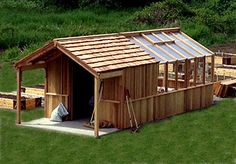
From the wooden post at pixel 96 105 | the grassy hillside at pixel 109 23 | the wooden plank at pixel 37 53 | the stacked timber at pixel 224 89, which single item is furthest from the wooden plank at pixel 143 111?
the grassy hillside at pixel 109 23

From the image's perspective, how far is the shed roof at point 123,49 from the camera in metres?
21.2

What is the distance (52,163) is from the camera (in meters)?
18.0

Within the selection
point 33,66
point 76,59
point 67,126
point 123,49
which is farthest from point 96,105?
point 33,66

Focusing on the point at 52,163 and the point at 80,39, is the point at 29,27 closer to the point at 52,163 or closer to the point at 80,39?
the point at 80,39

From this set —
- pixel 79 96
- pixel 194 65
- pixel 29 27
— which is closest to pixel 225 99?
pixel 194 65

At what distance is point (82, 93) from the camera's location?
23766 mm

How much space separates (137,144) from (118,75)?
2526mm

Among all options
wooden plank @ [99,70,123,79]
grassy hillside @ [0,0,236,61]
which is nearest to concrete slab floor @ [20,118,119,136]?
wooden plank @ [99,70,123,79]

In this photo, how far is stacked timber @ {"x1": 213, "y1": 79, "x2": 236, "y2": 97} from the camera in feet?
90.2

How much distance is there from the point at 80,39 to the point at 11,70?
1120cm

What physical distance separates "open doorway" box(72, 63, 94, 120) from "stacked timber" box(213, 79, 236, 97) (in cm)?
601

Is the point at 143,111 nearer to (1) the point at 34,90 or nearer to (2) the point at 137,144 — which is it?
(2) the point at 137,144

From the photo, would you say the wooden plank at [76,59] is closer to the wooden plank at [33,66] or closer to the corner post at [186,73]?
the wooden plank at [33,66]

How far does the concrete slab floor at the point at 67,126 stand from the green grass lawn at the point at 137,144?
396 millimetres
